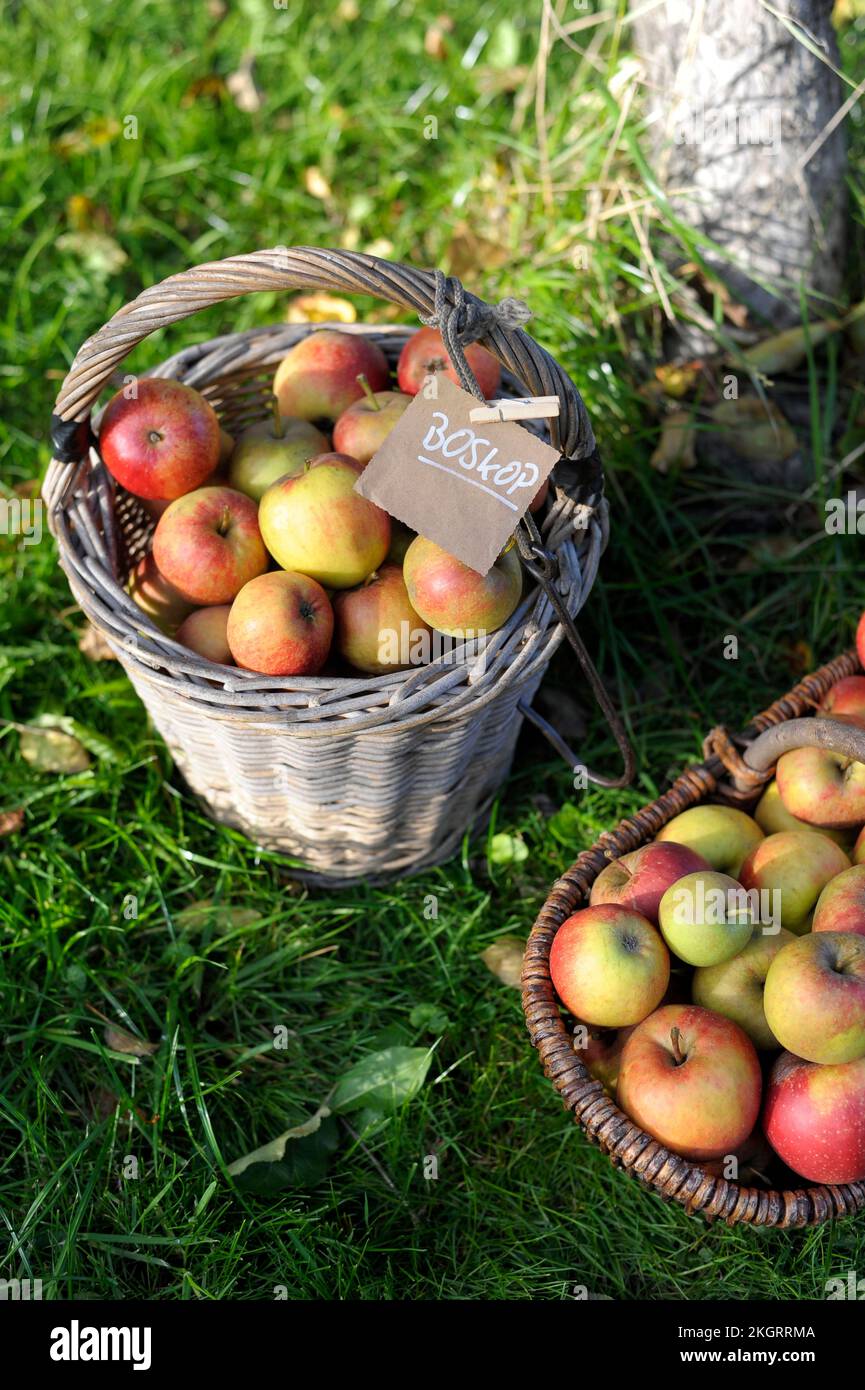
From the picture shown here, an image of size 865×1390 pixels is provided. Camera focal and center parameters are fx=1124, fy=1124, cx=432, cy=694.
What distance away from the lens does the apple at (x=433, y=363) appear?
7.38 feet

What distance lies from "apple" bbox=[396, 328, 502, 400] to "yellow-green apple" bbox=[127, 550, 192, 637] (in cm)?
63

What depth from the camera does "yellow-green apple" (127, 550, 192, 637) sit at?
219 centimetres

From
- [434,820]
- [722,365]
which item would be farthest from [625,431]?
[434,820]

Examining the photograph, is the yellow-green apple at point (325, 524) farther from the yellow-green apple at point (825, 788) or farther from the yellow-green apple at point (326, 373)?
the yellow-green apple at point (825, 788)

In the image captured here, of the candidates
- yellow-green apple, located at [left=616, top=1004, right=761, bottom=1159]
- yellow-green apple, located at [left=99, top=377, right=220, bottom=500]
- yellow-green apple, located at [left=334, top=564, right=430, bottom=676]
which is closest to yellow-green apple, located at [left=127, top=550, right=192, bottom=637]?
yellow-green apple, located at [left=99, top=377, right=220, bottom=500]

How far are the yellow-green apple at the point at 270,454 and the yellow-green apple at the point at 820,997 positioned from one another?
50.2 inches

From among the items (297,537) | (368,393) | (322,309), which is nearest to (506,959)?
(297,537)

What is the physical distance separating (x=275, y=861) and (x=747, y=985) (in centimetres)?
106

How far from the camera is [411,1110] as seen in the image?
7.11 feet

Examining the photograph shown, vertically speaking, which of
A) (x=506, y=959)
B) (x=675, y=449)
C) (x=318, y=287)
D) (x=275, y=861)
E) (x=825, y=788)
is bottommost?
(x=506, y=959)

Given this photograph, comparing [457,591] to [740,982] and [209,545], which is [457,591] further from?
[740,982]

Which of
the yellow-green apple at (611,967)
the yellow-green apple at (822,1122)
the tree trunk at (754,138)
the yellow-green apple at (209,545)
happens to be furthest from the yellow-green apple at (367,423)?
the yellow-green apple at (822,1122)

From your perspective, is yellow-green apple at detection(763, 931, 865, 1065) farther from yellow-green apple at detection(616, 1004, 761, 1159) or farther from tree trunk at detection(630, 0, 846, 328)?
tree trunk at detection(630, 0, 846, 328)

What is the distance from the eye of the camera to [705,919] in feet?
5.97
